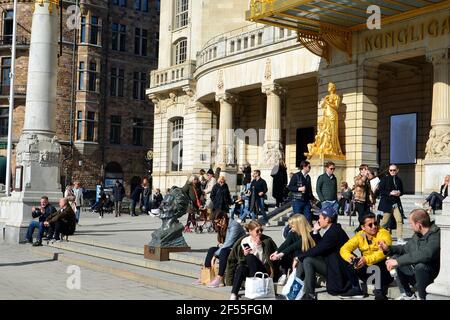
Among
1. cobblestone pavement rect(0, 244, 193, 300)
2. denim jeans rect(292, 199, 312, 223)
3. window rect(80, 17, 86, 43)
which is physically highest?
window rect(80, 17, 86, 43)

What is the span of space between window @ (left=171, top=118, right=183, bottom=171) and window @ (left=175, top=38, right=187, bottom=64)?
3.73m

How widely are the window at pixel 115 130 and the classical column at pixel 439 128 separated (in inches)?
1398

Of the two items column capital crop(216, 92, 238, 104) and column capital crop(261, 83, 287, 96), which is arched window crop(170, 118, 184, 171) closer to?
column capital crop(216, 92, 238, 104)

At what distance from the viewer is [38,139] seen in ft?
63.1

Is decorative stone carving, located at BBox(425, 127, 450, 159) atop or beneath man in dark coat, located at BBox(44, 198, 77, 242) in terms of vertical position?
atop

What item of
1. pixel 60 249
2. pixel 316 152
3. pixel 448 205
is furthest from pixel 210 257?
pixel 316 152

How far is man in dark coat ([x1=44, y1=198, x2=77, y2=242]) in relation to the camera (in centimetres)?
1788

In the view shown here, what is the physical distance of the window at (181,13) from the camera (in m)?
39.2

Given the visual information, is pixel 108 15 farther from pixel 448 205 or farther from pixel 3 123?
pixel 448 205

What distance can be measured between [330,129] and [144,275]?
13.7 metres

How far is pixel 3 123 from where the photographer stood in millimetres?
50812

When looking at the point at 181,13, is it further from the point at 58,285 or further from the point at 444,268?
the point at 444,268

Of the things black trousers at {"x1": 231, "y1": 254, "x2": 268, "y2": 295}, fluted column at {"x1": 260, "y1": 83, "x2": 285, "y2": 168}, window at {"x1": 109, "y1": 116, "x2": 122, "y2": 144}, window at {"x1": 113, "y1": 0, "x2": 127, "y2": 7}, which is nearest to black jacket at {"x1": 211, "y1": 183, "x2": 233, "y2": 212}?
fluted column at {"x1": 260, "y1": 83, "x2": 285, "y2": 168}

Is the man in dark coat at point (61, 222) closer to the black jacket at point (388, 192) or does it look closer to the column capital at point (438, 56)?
the black jacket at point (388, 192)
